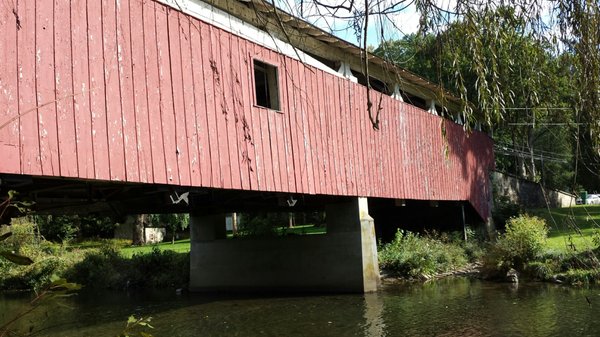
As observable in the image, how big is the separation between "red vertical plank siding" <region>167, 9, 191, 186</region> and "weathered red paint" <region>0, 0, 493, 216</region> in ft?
0.06

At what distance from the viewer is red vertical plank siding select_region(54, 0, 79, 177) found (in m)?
6.13

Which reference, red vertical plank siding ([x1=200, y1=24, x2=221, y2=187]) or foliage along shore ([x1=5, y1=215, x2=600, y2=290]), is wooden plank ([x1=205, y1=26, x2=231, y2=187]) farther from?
foliage along shore ([x1=5, y1=215, x2=600, y2=290])

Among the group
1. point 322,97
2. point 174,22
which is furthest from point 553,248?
point 174,22

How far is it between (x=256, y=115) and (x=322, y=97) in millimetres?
2247

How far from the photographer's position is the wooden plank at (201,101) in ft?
26.3

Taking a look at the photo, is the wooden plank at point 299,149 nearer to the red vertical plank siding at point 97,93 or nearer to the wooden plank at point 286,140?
the wooden plank at point 286,140

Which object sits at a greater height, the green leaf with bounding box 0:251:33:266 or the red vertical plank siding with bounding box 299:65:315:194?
the red vertical plank siding with bounding box 299:65:315:194

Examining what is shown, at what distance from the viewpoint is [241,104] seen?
28.1 feet

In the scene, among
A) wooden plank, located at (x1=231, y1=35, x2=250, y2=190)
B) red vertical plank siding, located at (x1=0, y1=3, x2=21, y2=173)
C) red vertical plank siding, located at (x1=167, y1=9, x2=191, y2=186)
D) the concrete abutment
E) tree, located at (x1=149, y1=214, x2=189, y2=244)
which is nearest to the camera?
red vertical plank siding, located at (x1=0, y1=3, x2=21, y2=173)

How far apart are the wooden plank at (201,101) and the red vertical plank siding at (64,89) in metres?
2.05

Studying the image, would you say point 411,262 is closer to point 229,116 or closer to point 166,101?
point 229,116

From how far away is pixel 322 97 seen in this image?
11.1m

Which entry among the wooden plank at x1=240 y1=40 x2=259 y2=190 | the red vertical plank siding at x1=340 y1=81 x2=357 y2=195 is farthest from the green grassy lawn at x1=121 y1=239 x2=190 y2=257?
the wooden plank at x1=240 y1=40 x2=259 y2=190

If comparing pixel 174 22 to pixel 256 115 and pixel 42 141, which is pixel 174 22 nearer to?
pixel 256 115
